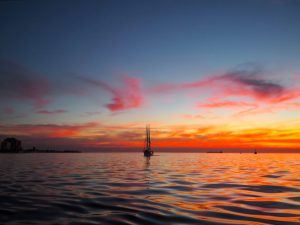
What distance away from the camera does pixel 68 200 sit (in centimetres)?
1847

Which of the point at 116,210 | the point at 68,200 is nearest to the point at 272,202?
the point at 116,210

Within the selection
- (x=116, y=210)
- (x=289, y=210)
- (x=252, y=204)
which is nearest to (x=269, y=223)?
(x=289, y=210)

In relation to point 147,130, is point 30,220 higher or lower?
lower

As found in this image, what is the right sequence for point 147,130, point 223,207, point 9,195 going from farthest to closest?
point 147,130, point 9,195, point 223,207

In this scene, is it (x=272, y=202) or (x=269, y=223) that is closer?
(x=269, y=223)

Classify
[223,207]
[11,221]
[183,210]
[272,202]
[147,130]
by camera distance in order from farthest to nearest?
[147,130] < [272,202] < [223,207] < [183,210] < [11,221]

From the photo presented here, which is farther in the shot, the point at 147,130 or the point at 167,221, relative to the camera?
the point at 147,130

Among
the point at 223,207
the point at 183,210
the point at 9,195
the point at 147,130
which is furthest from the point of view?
the point at 147,130

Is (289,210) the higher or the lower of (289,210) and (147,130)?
the lower

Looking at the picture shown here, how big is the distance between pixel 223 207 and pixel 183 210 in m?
2.68

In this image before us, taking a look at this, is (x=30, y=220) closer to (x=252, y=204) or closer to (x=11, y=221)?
(x=11, y=221)

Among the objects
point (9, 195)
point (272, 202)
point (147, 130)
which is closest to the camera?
point (272, 202)

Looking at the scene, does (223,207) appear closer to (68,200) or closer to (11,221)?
(68,200)

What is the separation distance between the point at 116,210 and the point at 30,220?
14.8ft
